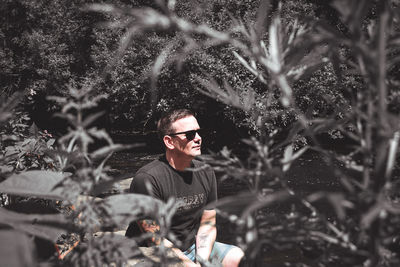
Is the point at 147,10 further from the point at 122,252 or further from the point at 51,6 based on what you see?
the point at 51,6

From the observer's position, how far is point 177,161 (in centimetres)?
383

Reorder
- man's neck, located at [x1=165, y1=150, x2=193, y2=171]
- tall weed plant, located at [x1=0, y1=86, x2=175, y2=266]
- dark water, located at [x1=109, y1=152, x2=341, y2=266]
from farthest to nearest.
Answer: dark water, located at [x1=109, y1=152, x2=341, y2=266]
man's neck, located at [x1=165, y1=150, x2=193, y2=171]
tall weed plant, located at [x1=0, y1=86, x2=175, y2=266]

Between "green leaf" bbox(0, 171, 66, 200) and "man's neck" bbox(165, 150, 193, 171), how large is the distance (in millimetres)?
2697

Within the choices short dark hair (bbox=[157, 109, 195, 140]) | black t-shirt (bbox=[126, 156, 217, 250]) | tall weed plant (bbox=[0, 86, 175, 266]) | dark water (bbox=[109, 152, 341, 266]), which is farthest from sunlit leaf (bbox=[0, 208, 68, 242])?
dark water (bbox=[109, 152, 341, 266])

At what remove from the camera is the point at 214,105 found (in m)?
20.6

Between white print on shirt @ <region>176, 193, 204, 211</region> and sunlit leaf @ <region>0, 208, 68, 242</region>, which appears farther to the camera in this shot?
white print on shirt @ <region>176, 193, 204, 211</region>

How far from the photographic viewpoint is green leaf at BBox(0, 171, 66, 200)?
106cm

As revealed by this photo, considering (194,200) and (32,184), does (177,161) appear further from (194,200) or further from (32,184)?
(32,184)

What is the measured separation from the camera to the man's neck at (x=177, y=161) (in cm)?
381

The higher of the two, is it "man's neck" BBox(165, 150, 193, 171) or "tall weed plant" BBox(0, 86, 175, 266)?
"tall weed plant" BBox(0, 86, 175, 266)

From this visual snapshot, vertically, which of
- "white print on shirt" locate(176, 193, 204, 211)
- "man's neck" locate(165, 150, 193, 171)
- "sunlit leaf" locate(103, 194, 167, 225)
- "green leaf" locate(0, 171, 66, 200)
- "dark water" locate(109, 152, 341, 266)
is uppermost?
"green leaf" locate(0, 171, 66, 200)

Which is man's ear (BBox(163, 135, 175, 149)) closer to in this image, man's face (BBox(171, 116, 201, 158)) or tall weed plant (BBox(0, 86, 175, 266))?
man's face (BBox(171, 116, 201, 158))

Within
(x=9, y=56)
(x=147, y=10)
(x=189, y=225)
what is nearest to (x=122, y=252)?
(x=147, y=10)

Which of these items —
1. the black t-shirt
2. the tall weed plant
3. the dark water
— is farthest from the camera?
the dark water
